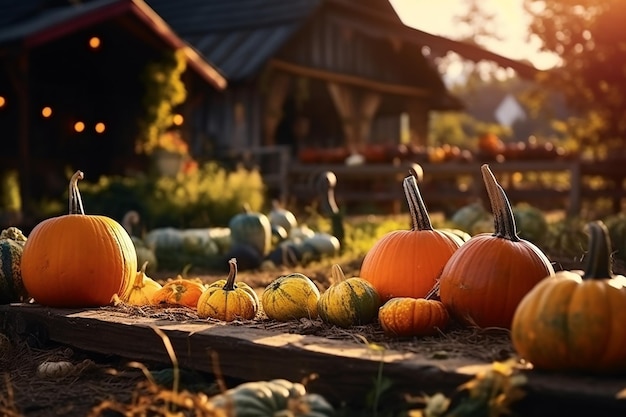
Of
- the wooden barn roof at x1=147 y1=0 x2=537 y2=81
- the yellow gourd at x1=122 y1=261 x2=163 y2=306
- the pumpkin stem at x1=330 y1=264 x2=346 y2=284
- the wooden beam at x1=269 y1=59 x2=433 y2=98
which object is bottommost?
the yellow gourd at x1=122 y1=261 x2=163 y2=306

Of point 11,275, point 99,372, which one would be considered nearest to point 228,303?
point 99,372

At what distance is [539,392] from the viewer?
280 cm

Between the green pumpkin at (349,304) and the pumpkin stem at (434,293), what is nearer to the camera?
the green pumpkin at (349,304)

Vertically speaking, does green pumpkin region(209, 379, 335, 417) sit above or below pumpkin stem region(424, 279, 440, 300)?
below

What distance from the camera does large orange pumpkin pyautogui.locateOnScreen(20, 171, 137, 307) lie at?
14.9 ft

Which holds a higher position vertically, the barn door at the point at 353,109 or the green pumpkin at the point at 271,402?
the barn door at the point at 353,109

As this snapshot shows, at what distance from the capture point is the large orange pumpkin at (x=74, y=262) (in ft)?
14.9

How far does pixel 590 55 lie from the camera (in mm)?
16047

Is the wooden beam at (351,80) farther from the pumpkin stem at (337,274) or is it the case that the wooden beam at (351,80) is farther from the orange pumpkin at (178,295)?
the pumpkin stem at (337,274)

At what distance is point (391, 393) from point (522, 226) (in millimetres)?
5979

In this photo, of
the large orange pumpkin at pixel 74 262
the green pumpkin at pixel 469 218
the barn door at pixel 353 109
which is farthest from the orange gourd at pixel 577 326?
the barn door at pixel 353 109

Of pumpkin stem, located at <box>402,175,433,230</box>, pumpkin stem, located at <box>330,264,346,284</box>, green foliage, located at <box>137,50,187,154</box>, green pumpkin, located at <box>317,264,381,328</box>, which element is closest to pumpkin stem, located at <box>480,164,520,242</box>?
pumpkin stem, located at <box>402,175,433,230</box>

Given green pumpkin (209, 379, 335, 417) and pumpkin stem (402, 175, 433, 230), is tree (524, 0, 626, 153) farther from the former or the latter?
green pumpkin (209, 379, 335, 417)

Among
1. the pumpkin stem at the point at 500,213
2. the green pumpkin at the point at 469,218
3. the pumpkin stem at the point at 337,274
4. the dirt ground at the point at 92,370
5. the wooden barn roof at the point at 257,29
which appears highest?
the wooden barn roof at the point at 257,29
